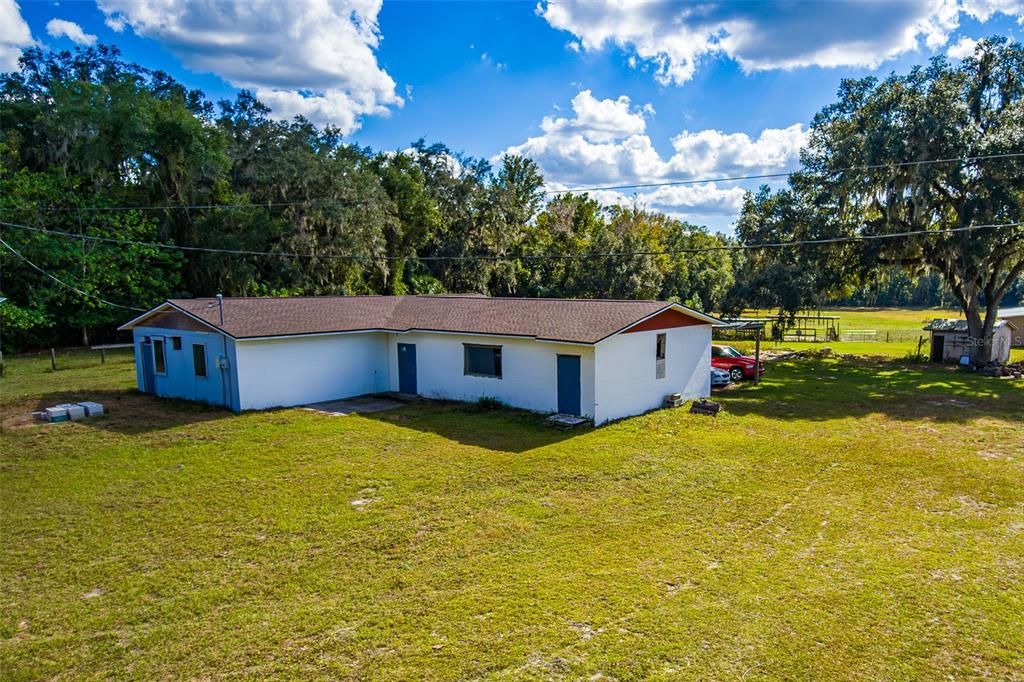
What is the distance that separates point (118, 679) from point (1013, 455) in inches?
637

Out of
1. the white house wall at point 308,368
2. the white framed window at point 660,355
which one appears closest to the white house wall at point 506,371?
the white house wall at point 308,368

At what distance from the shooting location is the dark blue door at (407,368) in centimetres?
1922

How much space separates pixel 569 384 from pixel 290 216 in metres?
25.0

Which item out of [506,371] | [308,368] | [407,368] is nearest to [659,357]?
[506,371]

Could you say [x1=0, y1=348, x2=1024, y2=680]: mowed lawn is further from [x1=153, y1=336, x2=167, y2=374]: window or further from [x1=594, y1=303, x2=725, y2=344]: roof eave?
[x1=153, y1=336, x2=167, y2=374]: window

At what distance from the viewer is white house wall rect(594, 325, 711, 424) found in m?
15.1

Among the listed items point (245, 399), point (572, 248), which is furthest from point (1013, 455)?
point (572, 248)

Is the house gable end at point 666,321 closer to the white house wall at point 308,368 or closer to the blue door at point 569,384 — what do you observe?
the blue door at point 569,384

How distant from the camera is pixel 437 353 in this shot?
1842 cm

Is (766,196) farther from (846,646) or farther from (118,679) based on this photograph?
(118,679)

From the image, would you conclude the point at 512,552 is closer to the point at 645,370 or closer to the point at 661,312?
the point at 645,370

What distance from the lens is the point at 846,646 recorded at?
5.82 meters

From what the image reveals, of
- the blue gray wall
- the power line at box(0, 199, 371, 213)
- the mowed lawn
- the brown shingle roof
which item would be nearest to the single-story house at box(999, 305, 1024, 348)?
the mowed lawn

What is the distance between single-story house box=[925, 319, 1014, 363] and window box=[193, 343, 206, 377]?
31.7 meters
